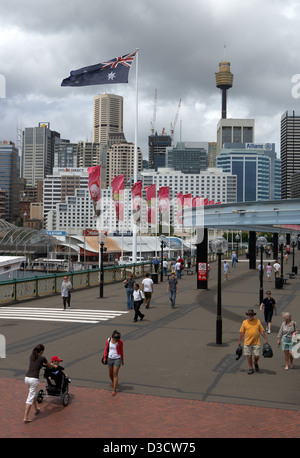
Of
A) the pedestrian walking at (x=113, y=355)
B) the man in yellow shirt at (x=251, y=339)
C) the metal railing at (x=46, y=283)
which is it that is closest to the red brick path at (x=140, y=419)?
the pedestrian walking at (x=113, y=355)

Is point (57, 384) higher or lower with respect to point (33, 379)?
lower

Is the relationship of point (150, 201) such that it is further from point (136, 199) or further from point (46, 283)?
point (46, 283)

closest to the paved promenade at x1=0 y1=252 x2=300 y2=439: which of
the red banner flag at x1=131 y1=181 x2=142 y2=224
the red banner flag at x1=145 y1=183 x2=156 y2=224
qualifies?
the red banner flag at x1=131 y1=181 x2=142 y2=224

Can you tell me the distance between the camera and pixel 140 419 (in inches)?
349

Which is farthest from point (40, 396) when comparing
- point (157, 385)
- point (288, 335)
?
point (288, 335)

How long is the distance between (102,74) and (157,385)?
24.4 metres

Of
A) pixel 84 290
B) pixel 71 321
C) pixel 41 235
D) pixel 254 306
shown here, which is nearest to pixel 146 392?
pixel 71 321

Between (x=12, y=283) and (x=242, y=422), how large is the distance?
16930 millimetres

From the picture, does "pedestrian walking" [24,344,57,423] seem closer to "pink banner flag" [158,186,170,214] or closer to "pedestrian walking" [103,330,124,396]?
"pedestrian walking" [103,330,124,396]

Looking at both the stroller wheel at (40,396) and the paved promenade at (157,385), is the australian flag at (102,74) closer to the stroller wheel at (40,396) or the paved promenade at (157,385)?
the paved promenade at (157,385)

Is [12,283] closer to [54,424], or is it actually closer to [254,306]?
[254,306]

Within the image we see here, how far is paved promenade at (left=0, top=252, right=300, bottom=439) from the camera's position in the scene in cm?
852

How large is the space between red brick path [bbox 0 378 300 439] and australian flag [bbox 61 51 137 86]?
77.7ft

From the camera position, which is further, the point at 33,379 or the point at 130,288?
the point at 130,288
